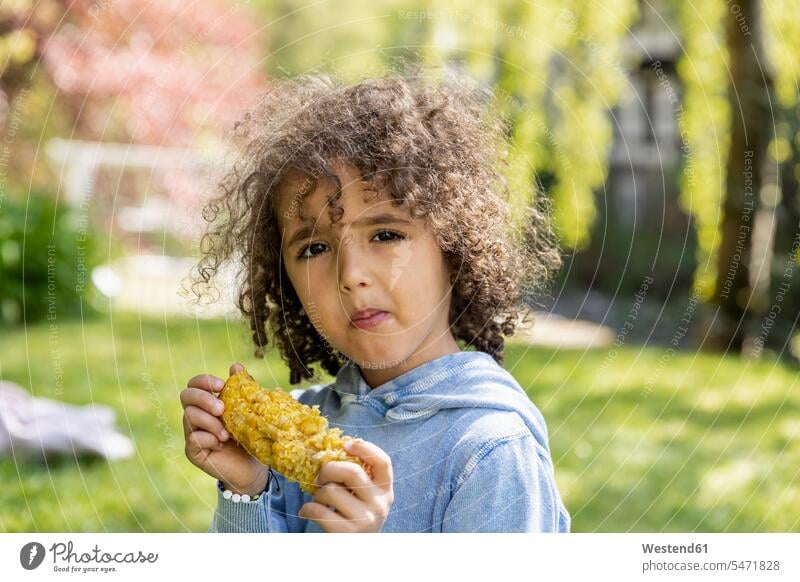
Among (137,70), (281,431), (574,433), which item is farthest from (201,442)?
(137,70)

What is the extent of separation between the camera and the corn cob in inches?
41.6

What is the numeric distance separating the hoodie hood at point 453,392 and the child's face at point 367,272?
2cm

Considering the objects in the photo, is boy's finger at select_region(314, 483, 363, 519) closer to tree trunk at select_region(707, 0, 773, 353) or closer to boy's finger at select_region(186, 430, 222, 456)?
boy's finger at select_region(186, 430, 222, 456)

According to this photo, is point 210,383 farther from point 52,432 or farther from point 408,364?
point 52,432

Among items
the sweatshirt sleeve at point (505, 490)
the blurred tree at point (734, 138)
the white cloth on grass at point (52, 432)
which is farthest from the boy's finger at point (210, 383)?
the blurred tree at point (734, 138)

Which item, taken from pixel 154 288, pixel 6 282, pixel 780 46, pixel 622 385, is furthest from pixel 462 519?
pixel 154 288

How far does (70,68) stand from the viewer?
16.7 ft

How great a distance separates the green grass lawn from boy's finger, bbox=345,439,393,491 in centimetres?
74

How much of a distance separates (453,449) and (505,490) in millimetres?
73

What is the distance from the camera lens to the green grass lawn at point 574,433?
2.15m

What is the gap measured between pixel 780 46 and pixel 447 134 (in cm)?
266

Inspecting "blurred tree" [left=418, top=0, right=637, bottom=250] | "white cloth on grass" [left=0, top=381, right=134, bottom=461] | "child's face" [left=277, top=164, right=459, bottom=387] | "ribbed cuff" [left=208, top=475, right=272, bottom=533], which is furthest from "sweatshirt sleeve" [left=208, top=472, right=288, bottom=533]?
"blurred tree" [left=418, top=0, right=637, bottom=250]

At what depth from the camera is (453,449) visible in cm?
113

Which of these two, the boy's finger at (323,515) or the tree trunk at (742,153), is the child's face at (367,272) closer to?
the boy's finger at (323,515)
